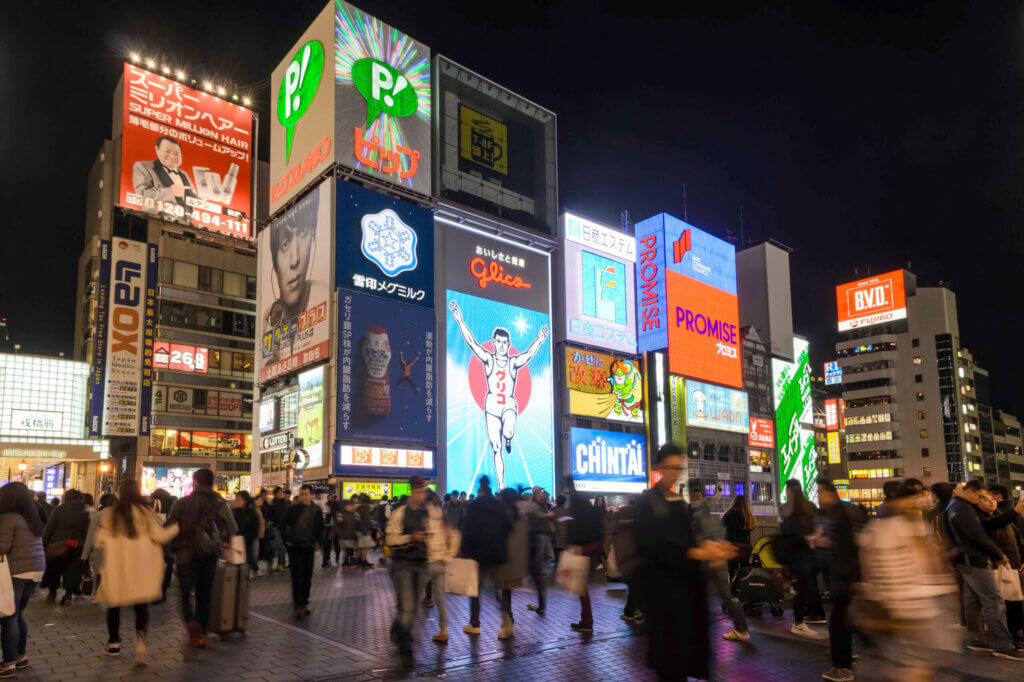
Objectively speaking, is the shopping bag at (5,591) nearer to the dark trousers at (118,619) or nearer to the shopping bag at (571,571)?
the dark trousers at (118,619)

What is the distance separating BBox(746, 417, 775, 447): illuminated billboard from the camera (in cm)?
5986

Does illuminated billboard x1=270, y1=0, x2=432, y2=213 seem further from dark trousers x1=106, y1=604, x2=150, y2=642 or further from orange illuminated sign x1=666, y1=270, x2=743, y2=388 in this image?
dark trousers x1=106, y1=604, x2=150, y2=642

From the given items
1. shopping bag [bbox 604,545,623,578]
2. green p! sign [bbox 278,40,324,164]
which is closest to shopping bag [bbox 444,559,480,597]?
shopping bag [bbox 604,545,623,578]

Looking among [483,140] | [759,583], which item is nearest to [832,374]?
[483,140]

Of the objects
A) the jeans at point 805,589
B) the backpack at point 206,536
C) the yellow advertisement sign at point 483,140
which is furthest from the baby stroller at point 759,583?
the yellow advertisement sign at point 483,140

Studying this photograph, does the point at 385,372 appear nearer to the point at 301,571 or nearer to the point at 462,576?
the point at 301,571

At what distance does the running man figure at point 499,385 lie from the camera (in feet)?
122

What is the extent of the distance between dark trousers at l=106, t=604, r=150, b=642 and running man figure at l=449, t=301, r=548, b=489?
28705 millimetres

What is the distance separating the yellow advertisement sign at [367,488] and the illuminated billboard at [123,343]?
780 inches

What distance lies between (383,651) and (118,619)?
9.17 feet

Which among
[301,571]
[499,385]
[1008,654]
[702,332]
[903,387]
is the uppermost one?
[903,387]

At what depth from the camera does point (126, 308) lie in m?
45.9

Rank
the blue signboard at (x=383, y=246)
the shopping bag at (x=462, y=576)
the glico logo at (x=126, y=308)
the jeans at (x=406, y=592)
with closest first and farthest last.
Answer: the jeans at (x=406, y=592) < the shopping bag at (x=462, y=576) < the blue signboard at (x=383, y=246) < the glico logo at (x=126, y=308)

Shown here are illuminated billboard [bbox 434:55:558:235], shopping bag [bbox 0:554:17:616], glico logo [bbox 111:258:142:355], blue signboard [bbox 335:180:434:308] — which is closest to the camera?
shopping bag [bbox 0:554:17:616]
